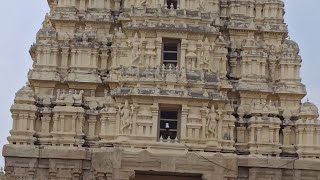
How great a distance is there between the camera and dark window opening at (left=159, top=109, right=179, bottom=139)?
2833 centimetres

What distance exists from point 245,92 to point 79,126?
7.23 m

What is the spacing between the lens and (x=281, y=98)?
2947 centimetres

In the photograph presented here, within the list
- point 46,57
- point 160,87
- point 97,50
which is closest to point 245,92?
point 160,87

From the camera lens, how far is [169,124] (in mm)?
28547

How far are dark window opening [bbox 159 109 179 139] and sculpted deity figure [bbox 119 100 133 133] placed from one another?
56.7 inches

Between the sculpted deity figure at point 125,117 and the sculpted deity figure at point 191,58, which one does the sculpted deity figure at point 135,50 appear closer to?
the sculpted deity figure at point 125,117

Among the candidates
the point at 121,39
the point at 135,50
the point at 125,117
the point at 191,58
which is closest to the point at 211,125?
the point at 191,58

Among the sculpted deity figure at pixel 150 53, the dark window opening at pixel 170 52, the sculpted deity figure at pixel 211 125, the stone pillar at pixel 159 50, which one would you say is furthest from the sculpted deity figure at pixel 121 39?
the sculpted deity figure at pixel 211 125

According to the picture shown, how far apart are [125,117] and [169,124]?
1.99 m

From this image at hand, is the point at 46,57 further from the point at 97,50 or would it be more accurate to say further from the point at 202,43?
the point at 202,43

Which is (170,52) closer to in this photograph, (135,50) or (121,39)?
(135,50)

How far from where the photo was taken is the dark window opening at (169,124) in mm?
28333

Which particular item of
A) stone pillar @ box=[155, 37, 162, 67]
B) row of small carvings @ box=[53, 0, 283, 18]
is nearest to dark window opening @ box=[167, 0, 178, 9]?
row of small carvings @ box=[53, 0, 283, 18]

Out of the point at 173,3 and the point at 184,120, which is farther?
the point at 173,3
